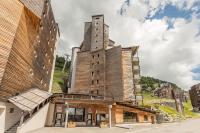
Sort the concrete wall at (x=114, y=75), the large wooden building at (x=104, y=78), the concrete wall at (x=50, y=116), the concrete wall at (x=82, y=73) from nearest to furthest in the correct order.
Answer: the concrete wall at (x=50, y=116) → the large wooden building at (x=104, y=78) → the concrete wall at (x=114, y=75) → the concrete wall at (x=82, y=73)

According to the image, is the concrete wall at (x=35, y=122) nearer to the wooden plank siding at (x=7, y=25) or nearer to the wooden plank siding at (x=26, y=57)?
the wooden plank siding at (x=26, y=57)

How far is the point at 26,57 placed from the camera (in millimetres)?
22797

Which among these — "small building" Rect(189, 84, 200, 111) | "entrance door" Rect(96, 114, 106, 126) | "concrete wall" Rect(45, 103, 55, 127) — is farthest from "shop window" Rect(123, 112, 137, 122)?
"small building" Rect(189, 84, 200, 111)

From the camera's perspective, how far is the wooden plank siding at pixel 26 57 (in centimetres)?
1833

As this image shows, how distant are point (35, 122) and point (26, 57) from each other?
27.4ft

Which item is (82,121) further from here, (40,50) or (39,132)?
(40,50)

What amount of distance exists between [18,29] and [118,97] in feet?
Result: 99.7

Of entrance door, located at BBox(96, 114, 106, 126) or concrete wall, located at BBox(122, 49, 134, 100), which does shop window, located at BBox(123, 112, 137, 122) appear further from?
concrete wall, located at BBox(122, 49, 134, 100)

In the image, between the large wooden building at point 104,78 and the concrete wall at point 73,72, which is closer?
the large wooden building at point 104,78

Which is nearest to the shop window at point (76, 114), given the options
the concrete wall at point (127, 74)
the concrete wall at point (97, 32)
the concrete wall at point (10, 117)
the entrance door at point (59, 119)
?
the entrance door at point (59, 119)

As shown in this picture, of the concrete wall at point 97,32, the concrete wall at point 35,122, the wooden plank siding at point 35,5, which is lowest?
the concrete wall at point 35,122

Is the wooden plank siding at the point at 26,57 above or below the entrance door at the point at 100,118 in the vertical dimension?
above

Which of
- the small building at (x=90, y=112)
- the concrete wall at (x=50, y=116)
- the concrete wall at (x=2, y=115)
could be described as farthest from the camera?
the small building at (x=90, y=112)

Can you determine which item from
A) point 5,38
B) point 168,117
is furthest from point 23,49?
point 168,117
